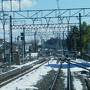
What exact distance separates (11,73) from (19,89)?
1365 centimetres

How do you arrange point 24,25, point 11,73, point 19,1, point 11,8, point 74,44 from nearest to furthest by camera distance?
point 11,73
point 19,1
point 11,8
point 24,25
point 74,44

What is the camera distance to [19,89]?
953 inches

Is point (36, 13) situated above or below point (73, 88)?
above

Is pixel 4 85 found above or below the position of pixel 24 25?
below

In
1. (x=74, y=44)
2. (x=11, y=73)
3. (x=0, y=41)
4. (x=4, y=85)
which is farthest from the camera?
(x=74, y=44)

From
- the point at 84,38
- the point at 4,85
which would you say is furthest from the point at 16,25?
the point at 4,85

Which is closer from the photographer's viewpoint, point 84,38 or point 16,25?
point 16,25

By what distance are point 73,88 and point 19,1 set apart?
2192cm

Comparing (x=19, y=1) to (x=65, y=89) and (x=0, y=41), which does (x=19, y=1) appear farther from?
(x=0, y=41)

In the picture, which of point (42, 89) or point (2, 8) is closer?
point (42, 89)

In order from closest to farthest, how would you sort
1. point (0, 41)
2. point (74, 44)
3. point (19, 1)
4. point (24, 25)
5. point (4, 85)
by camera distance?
point (4, 85) < point (19, 1) < point (24, 25) < point (0, 41) < point (74, 44)

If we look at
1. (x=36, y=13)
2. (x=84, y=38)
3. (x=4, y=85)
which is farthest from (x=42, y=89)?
(x=84, y=38)

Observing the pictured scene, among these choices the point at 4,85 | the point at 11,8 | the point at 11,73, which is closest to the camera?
the point at 4,85

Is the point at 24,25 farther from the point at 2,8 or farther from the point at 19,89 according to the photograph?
the point at 19,89
